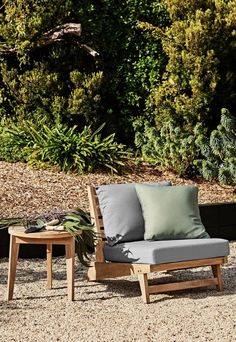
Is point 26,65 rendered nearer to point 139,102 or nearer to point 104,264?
point 139,102

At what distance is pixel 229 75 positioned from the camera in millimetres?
11078

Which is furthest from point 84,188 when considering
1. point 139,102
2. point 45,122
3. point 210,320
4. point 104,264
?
point 210,320

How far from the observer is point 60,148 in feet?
33.9

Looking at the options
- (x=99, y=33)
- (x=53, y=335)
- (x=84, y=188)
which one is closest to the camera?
(x=53, y=335)

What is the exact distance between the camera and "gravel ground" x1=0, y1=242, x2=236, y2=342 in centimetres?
493

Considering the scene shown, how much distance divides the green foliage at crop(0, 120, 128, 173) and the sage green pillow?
3.62m

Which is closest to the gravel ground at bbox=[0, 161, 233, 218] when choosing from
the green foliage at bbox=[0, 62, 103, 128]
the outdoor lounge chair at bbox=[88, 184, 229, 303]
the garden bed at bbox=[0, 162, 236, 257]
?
the garden bed at bbox=[0, 162, 236, 257]

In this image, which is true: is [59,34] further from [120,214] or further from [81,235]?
[81,235]

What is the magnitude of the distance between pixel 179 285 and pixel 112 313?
0.77 m

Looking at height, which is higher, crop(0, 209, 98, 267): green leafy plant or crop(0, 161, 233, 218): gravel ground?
crop(0, 209, 98, 267): green leafy plant

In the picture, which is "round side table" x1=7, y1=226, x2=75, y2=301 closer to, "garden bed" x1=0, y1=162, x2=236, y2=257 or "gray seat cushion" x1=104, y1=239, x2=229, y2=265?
"gray seat cushion" x1=104, y1=239, x2=229, y2=265

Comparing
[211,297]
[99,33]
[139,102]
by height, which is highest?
[99,33]

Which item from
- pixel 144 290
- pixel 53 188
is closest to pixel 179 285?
pixel 144 290

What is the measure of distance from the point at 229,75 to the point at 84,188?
111 inches
